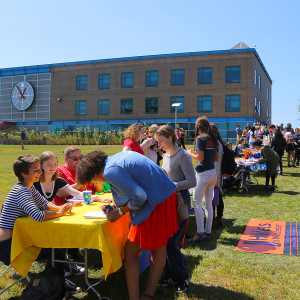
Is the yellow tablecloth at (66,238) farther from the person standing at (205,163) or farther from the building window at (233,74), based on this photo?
the building window at (233,74)

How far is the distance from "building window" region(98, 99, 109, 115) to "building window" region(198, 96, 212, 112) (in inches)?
445

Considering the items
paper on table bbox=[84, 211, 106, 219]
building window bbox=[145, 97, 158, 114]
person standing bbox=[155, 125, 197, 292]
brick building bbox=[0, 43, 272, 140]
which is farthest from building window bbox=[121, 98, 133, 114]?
paper on table bbox=[84, 211, 106, 219]

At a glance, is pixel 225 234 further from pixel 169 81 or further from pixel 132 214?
pixel 169 81

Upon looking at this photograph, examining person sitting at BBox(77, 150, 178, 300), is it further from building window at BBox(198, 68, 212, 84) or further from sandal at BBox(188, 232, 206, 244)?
building window at BBox(198, 68, 212, 84)

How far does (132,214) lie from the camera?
10.1 feet

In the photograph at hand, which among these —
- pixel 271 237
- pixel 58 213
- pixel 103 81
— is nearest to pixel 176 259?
pixel 58 213

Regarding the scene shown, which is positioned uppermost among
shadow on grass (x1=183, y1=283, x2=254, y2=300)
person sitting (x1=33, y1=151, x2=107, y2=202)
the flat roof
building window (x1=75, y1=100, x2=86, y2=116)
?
the flat roof

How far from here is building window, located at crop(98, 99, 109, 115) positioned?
1564 inches

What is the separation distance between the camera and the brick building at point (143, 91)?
112 feet

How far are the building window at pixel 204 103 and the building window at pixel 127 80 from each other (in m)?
8.45

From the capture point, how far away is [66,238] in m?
3.23

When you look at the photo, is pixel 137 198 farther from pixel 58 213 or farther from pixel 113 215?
pixel 58 213

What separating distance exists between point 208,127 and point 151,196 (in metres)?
2.61

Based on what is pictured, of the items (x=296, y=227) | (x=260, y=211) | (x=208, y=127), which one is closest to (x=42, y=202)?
(x=208, y=127)
